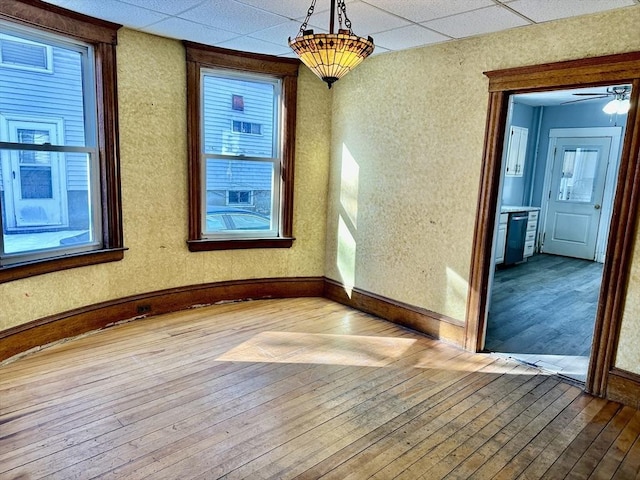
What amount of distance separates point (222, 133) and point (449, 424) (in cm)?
338

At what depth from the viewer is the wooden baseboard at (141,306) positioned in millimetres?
3358

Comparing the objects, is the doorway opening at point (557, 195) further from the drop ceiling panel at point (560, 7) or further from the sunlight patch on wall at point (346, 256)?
the drop ceiling panel at point (560, 7)

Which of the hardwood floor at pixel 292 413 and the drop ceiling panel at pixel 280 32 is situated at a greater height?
the drop ceiling panel at pixel 280 32

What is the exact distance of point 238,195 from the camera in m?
4.71

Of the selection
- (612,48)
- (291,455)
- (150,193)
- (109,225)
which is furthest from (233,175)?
(612,48)

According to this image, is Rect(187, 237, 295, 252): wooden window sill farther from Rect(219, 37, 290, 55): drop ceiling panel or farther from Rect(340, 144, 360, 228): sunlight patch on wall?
Rect(219, 37, 290, 55): drop ceiling panel

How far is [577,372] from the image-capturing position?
11.1 ft

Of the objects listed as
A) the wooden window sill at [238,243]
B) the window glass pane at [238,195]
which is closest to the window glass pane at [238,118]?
the window glass pane at [238,195]

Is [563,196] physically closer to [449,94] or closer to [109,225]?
[449,94]

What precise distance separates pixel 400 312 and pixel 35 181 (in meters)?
3.31

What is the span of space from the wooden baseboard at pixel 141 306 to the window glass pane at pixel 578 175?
207 inches

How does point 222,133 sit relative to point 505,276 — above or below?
above

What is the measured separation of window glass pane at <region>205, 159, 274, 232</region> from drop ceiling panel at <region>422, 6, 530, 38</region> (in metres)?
2.22

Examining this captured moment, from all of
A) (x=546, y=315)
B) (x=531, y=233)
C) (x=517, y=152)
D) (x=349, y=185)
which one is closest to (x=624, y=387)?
(x=546, y=315)
